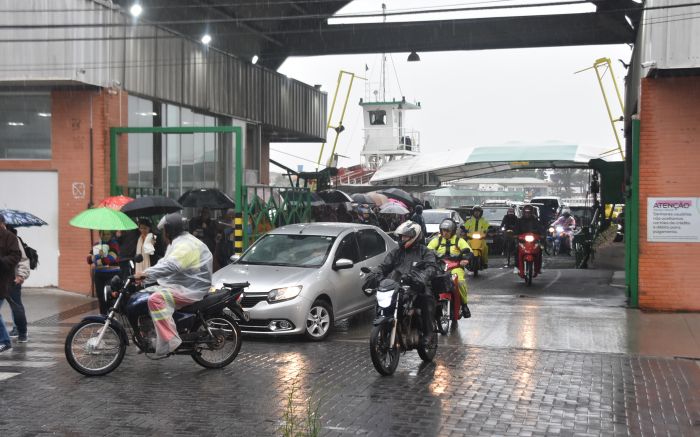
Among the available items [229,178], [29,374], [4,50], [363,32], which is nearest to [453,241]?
[29,374]

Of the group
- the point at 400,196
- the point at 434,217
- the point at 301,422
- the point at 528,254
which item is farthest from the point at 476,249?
the point at 301,422

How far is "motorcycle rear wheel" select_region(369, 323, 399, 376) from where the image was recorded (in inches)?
370

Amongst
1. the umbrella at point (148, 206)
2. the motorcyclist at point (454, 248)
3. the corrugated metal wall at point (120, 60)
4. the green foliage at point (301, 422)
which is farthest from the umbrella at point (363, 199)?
the green foliage at point (301, 422)

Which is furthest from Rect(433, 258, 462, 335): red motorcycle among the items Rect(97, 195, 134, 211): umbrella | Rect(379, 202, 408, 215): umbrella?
Rect(379, 202, 408, 215): umbrella

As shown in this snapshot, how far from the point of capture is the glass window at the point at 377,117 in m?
65.1

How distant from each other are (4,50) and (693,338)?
12867mm

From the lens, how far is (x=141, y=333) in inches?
380

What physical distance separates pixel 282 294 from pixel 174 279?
104 inches

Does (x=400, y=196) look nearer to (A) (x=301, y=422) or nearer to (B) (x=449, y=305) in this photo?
(B) (x=449, y=305)

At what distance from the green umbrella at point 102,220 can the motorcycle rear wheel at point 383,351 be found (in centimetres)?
570

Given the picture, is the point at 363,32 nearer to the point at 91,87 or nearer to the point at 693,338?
the point at 91,87

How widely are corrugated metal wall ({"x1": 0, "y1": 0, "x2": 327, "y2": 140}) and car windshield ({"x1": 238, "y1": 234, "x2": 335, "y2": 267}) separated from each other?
18.2ft

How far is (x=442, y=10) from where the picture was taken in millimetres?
17016

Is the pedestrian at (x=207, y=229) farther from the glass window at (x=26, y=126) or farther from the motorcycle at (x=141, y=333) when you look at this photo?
the motorcycle at (x=141, y=333)
